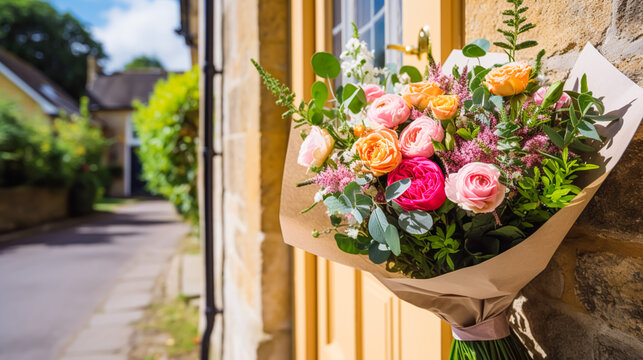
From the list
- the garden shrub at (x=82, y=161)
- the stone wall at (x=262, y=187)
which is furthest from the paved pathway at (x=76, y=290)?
the garden shrub at (x=82, y=161)

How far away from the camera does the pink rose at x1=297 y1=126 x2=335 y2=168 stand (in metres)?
0.77

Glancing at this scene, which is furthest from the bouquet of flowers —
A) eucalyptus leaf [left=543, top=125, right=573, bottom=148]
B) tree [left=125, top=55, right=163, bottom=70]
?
tree [left=125, top=55, right=163, bottom=70]

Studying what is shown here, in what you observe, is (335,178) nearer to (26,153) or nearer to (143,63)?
(26,153)

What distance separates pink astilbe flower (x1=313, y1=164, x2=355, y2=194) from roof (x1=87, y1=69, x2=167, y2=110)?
30453mm

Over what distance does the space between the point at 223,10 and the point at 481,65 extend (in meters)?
2.80

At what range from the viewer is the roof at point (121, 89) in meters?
28.5

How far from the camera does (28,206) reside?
11898mm

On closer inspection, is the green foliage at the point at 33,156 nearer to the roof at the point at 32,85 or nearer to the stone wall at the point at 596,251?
the roof at the point at 32,85

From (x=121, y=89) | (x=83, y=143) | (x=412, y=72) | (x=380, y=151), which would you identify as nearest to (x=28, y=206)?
(x=83, y=143)

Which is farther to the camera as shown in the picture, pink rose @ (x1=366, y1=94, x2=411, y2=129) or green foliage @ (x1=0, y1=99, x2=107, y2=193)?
green foliage @ (x1=0, y1=99, x2=107, y2=193)

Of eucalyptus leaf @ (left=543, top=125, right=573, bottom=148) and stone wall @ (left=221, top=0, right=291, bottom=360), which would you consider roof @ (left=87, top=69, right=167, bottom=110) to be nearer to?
stone wall @ (left=221, top=0, right=291, bottom=360)

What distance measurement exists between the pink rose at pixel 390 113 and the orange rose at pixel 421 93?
2 centimetres

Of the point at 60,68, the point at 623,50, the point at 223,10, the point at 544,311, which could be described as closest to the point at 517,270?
the point at 544,311

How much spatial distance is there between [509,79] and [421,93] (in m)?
0.14
